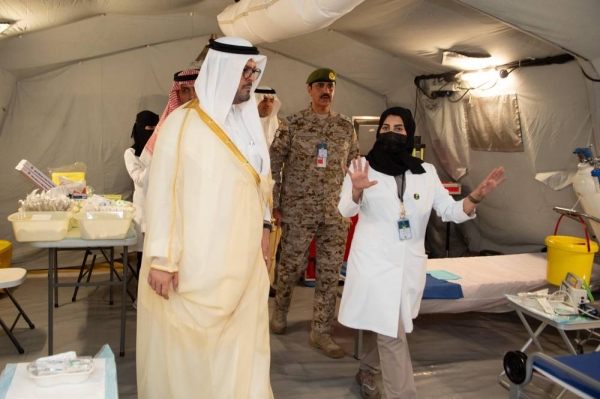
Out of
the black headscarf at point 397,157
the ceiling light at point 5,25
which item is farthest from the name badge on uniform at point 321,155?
the ceiling light at point 5,25

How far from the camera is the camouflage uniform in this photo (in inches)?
151

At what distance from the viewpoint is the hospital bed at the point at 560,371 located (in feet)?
7.29

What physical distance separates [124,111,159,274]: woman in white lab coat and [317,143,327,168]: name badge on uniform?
135 cm

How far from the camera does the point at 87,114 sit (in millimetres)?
5676

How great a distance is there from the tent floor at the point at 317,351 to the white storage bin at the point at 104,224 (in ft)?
2.84

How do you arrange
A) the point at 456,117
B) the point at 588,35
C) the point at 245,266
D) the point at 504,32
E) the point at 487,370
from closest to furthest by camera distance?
the point at 245,266, the point at 588,35, the point at 487,370, the point at 504,32, the point at 456,117

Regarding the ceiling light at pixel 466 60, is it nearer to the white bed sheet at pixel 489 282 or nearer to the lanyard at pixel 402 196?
the white bed sheet at pixel 489 282

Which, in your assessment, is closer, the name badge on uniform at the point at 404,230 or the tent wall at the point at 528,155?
the name badge on uniform at the point at 404,230

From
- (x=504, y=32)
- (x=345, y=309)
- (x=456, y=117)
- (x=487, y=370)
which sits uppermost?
(x=504, y=32)

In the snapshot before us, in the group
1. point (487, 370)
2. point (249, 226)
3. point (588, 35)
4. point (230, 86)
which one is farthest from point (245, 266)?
point (588, 35)

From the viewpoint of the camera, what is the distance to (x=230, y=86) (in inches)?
92.4

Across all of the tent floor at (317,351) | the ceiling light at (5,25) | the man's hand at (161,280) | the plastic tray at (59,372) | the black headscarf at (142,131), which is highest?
the ceiling light at (5,25)

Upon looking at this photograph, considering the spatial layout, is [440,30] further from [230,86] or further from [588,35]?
[230,86]

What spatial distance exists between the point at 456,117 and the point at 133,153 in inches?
124
